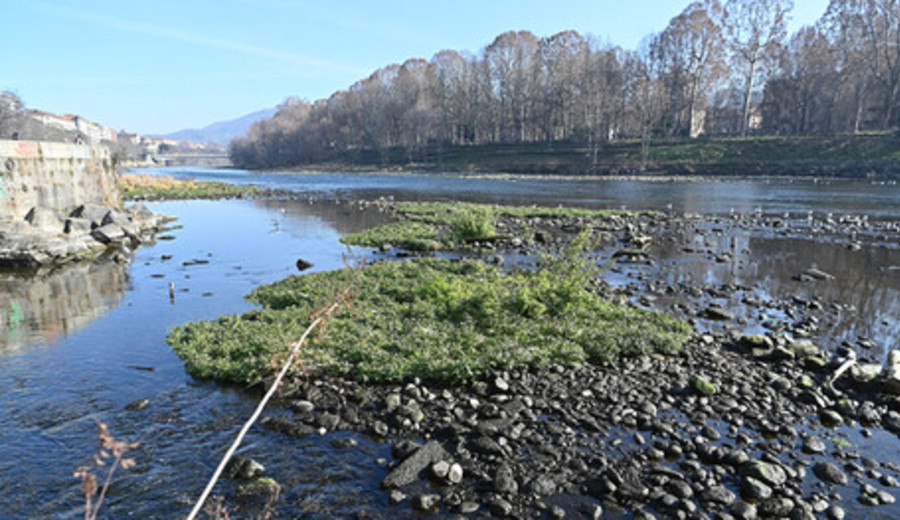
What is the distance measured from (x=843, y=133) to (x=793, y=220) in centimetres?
6624

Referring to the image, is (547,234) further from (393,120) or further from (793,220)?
(393,120)

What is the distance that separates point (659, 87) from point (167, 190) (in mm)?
85173

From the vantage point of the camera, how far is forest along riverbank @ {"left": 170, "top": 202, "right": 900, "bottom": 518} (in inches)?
265

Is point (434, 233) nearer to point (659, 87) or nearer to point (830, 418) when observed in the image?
point (830, 418)

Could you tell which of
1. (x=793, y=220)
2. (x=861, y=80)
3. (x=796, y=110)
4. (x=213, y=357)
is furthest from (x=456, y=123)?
(x=213, y=357)

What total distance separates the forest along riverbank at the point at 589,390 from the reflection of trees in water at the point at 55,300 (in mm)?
4181

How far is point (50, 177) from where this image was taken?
27938 mm

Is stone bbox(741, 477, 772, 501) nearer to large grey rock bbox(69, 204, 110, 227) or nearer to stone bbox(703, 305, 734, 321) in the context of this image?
stone bbox(703, 305, 734, 321)

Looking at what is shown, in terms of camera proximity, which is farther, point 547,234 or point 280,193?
point 280,193

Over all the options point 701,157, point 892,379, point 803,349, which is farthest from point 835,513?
point 701,157

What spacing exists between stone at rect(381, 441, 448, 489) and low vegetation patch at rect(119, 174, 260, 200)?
53.1 metres

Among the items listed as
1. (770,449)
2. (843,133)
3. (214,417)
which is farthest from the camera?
(843,133)

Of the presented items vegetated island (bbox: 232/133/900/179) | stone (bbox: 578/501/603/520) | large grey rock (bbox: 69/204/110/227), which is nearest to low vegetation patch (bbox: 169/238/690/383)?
stone (bbox: 578/501/603/520)

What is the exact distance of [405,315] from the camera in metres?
12.6
